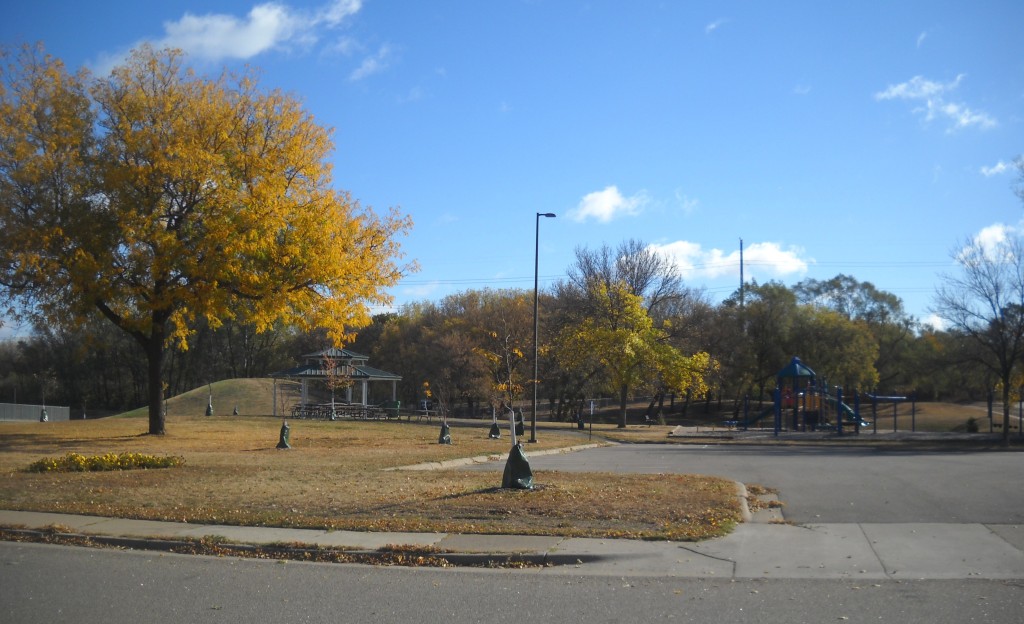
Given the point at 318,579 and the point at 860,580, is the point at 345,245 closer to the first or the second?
the point at 318,579

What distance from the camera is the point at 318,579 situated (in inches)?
352

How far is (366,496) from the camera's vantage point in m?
14.5

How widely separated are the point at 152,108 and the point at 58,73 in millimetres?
3319

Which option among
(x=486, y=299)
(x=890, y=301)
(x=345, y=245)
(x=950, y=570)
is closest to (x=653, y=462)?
(x=345, y=245)

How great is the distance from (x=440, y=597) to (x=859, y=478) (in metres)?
12.5

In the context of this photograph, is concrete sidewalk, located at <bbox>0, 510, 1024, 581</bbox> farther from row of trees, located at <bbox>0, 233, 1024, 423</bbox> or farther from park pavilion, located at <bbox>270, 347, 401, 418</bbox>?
park pavilion, located at <bbox>270, 347, 401, 418</bbox>

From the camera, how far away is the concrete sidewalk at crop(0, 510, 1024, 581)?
357 inches

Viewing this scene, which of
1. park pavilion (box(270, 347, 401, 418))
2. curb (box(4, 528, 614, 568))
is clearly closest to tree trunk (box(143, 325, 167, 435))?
park pavilion (box(270, 347, 401, 418))

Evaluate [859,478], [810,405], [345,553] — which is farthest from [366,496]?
[810,405]

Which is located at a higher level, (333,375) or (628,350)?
(628,350)

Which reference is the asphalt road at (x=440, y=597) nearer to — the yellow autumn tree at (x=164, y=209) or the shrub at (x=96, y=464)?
the shrub at (x=96, y=464)

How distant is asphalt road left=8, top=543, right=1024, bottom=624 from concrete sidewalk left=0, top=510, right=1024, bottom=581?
18.1 inches

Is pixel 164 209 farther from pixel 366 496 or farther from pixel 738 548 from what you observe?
pixel 738 548

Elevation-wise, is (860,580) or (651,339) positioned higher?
(651,339)
